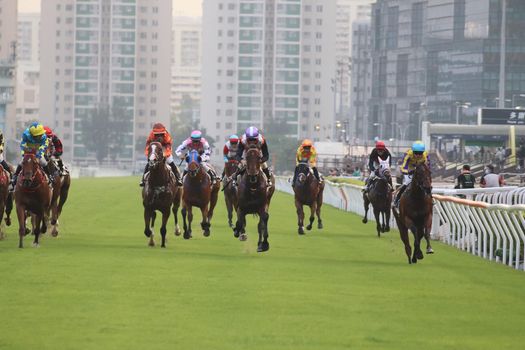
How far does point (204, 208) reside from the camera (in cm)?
2612

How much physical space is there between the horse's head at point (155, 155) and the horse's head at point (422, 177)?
15.1 ft

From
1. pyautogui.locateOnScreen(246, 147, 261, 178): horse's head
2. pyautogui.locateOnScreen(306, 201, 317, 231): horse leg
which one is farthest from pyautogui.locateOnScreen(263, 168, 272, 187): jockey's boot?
pyautogui.locateOnScreen(306, 201, 317, 231): horse leg

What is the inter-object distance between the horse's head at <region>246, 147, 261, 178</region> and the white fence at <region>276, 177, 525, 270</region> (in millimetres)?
4034

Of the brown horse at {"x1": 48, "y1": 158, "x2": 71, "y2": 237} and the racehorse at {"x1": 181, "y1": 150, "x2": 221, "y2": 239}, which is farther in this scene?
the brown horse at {"x1": 48, "y1": 158, "x2": 71, "y2": 237}

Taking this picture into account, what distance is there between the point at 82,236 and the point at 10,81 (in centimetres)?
16340

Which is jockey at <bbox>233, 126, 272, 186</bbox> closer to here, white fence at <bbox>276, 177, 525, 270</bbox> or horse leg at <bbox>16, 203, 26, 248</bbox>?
horse leg at <bbox>16, 203, 26, 248</bbox>

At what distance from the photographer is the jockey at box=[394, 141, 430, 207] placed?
21656 mm

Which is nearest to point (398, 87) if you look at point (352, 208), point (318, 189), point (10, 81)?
point (10, 81)

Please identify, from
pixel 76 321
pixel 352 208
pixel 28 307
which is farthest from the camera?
pixel 352 208

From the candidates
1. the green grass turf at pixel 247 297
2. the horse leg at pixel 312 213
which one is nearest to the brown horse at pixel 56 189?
the green grass turf at pixel 247 297

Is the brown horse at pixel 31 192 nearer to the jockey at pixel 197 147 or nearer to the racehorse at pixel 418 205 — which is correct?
the jockey at pixel 197 147

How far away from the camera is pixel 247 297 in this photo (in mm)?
15367

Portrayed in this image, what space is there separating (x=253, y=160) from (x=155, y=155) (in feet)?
6.29

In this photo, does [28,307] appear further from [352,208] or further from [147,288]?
[352,208]
